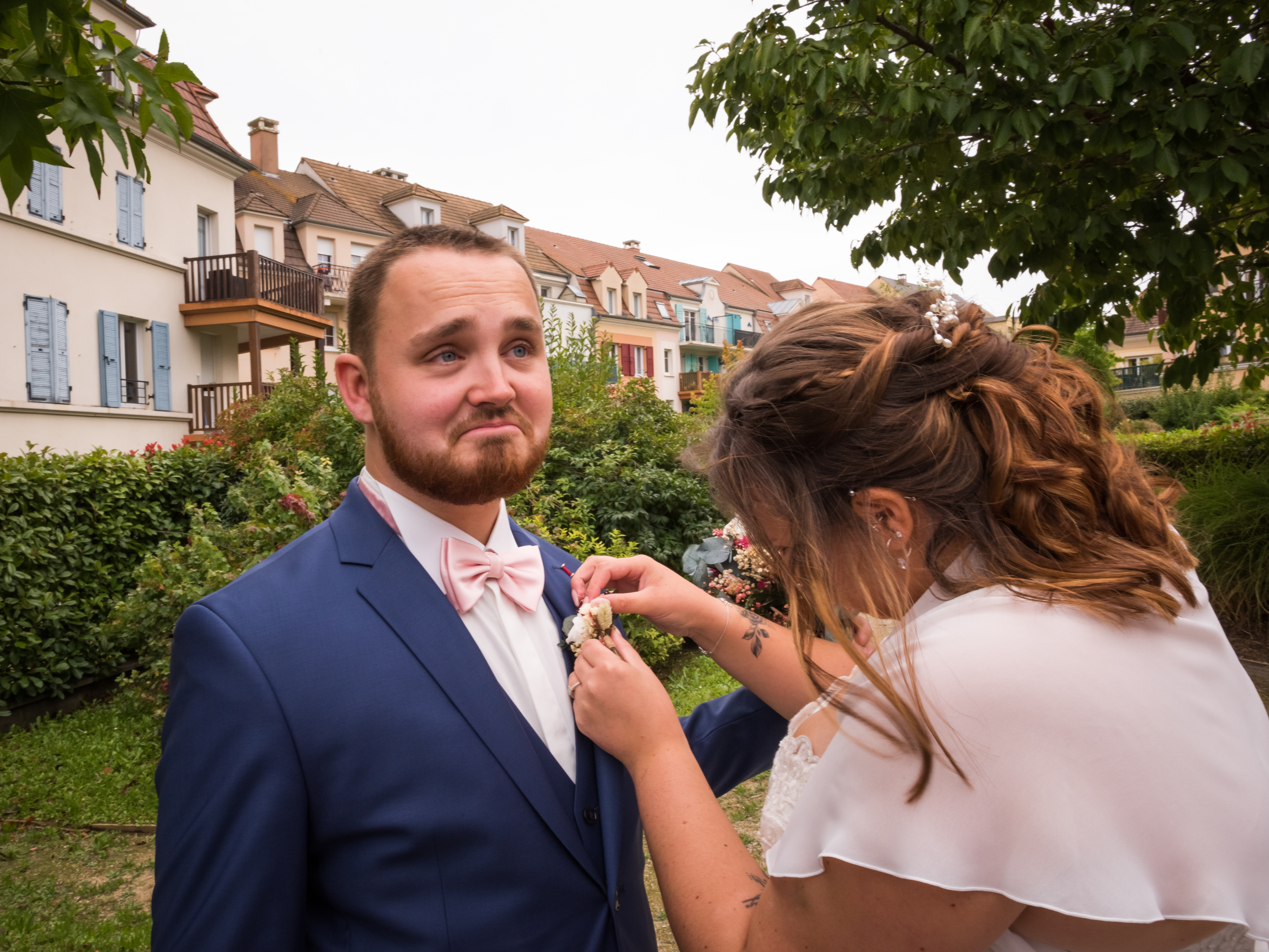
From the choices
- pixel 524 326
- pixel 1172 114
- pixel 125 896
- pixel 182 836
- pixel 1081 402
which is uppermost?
pixel 1172 114

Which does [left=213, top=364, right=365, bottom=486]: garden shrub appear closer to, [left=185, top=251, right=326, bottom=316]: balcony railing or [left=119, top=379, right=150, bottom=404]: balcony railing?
[left=119, top=379, right=150, bottom=404]: balcony railing

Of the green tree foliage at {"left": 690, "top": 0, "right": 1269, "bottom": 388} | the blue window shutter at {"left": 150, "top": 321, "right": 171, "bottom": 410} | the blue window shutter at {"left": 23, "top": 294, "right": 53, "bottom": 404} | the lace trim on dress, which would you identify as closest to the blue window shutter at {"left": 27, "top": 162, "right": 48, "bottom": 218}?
the blue window shutter at {"left": 23, "top": 294, "right": 53, "bottom": 404}

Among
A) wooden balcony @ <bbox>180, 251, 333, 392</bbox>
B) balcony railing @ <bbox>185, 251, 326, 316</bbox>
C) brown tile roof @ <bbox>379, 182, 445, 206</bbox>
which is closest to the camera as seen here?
wooden balcony @ <bbox>180, 251, 333, 392</bbox>

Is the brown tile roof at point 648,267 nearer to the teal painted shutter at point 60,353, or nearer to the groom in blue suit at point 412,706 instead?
the teal painted shutter at point 60,353

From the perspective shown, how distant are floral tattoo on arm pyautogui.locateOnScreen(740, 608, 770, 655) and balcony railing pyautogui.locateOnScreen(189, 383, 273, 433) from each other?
17194mm

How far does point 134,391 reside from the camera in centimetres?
1686

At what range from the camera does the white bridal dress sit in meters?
1.26

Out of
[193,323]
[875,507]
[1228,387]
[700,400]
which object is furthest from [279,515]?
[1228,387]

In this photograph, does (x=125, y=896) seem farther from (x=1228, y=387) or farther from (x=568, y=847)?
(x=1228, y=387)

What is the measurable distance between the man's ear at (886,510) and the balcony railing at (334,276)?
29116mm

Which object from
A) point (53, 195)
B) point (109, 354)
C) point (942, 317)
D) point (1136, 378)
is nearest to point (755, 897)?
point (942, 317)

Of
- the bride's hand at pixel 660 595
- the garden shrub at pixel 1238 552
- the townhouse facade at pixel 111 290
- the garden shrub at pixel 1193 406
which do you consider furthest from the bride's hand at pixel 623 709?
the garden shrub at pixel 1193 406

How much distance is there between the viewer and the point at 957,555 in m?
1.59

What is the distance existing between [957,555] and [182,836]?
1451mm
